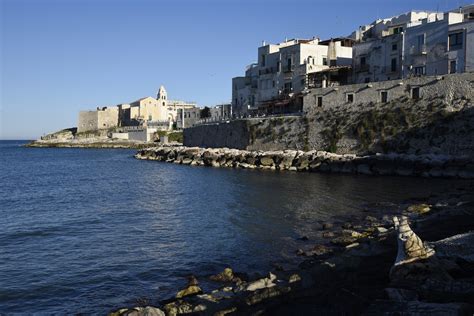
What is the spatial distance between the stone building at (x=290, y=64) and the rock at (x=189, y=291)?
45886 mm

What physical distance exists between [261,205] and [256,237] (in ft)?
23.9

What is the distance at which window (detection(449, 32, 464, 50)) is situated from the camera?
138 ft

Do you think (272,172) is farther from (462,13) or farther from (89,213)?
(462,13)

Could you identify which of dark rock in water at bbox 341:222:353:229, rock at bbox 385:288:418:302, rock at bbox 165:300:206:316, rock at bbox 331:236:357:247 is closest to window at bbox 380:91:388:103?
dark rock in water at bbox 341:222:353:229

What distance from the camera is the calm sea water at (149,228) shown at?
43.4ft

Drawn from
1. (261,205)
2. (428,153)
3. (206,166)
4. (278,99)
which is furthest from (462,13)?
(261,205)

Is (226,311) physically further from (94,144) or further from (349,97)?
(94,144)

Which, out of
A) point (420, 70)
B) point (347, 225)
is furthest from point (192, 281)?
point (420, 70)

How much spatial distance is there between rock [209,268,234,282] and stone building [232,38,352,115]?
44.5 meters

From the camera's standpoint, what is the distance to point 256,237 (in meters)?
18.4

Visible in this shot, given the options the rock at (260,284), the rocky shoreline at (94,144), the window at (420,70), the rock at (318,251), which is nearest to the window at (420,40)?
the window at (420,70)

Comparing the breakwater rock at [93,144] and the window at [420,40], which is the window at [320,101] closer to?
the window at [420,40]

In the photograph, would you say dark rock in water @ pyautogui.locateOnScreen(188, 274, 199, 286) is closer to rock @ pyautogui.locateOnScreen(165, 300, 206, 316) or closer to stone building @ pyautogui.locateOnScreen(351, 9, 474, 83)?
rock @ pyautogui.locateOnScreen(165, 300, 206, 316)

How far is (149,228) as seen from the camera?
20.5 m
